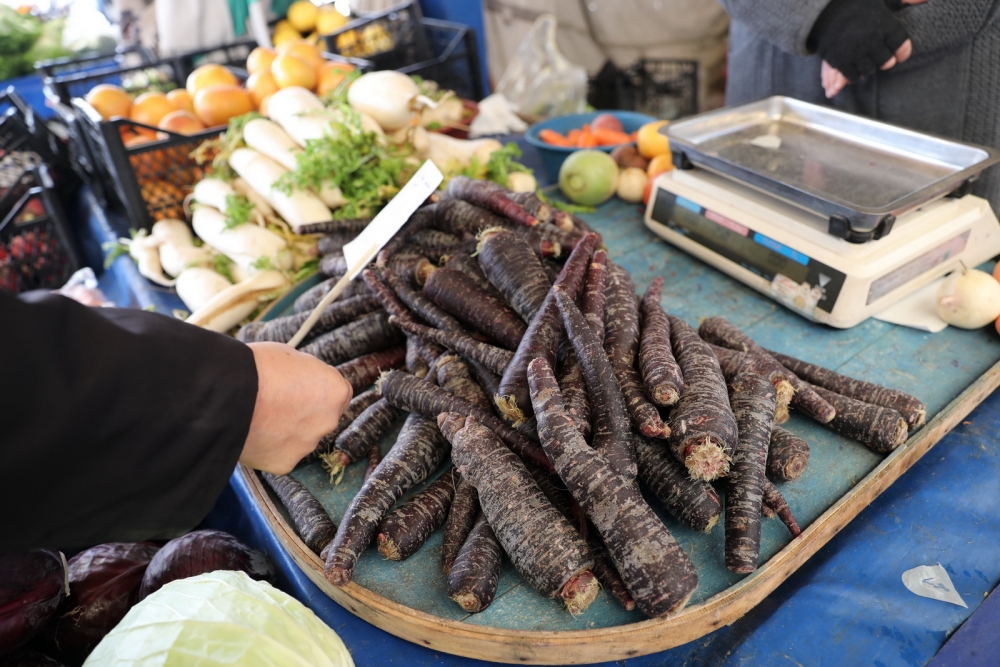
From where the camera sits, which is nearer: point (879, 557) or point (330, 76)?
point (879, 557)

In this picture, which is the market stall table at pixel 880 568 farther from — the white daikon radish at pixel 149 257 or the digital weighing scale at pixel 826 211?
the white daikon radish at pixel 149 257

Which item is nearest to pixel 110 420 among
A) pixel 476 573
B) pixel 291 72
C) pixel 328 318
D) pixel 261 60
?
pixel 476 573

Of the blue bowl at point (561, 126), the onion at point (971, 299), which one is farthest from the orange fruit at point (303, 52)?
the onion at point (971, 299)

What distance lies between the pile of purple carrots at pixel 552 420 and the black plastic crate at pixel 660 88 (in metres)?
3.44

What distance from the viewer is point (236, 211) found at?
2.67m

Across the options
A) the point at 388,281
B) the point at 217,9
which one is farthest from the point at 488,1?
the point at 388,281

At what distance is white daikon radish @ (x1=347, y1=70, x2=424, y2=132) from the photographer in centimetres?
286

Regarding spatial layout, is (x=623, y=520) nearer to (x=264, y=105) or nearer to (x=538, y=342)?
(x=538, y=342)

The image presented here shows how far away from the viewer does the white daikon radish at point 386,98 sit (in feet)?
9.39

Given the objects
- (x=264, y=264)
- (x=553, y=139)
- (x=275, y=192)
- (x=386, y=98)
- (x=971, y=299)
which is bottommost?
(x=971, y=299)

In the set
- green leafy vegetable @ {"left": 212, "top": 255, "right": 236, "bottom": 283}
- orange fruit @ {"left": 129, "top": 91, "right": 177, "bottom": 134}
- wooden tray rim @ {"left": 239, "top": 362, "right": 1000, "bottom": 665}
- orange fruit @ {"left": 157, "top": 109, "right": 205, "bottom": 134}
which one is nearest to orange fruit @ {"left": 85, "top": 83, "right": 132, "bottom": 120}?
orange fruit @ {"left": 129, "top": 91, "right": 177, "bottom": 134}

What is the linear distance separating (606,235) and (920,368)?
1.35 m

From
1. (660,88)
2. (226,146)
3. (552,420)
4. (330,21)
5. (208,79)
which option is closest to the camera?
(552,420)

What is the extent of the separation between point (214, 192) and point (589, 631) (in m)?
2.65
